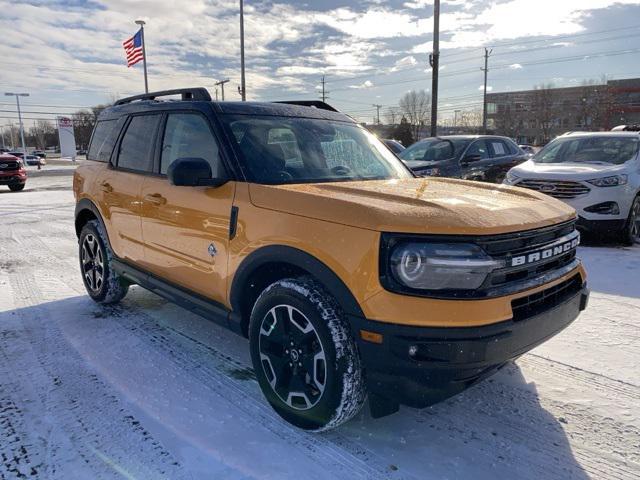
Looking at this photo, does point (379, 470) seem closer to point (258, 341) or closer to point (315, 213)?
point (258, 341)

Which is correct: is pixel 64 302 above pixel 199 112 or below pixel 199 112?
below

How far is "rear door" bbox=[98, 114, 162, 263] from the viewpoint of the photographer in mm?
3830

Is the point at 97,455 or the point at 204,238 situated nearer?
the point at 97,455

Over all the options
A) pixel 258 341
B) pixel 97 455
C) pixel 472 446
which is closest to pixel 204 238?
pixel 258 341

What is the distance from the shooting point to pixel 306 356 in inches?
96.3

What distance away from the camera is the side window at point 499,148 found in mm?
10055

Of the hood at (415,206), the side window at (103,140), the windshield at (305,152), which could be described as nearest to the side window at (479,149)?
the windshield at (305,152)

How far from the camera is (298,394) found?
8.20 ft

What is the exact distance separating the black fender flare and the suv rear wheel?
20.6 ft

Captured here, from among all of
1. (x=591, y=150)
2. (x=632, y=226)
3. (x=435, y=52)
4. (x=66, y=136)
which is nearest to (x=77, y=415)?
(x=632, y=226)

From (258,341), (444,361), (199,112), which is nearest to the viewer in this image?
(444,361)

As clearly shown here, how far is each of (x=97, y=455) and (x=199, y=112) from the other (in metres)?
2.20

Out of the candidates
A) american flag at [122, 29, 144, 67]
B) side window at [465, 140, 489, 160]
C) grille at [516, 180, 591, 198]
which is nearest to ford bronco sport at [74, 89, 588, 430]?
grille at [516, 180, 591, 198]

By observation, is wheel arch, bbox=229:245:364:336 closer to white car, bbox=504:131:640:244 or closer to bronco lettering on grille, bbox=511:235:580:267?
bronco lettering on grille, bbox=511:235:580:267
